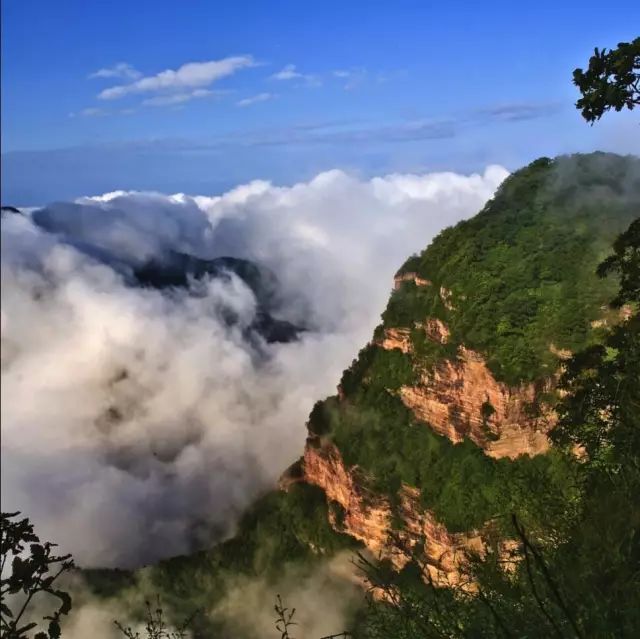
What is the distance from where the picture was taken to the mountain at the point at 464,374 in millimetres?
52719

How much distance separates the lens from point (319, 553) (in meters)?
72.5

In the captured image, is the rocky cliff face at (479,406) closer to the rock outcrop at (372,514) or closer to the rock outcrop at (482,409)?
the rock outcrop at (482,409)

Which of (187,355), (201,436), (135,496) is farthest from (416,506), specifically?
(187,355)

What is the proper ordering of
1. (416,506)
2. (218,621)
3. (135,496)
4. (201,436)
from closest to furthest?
1. (416,506)
2. (218,621)
3. (135,496)
4. (201,436)

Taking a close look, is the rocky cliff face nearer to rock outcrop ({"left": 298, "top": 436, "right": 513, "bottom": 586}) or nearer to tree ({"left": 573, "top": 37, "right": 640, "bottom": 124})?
rock outcrop ({"left": 298, "top": 436, "right": 513, "bottom": 586})

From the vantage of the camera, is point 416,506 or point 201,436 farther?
point 201,436

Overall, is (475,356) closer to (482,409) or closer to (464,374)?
(464,374)

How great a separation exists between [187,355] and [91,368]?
27709 mm

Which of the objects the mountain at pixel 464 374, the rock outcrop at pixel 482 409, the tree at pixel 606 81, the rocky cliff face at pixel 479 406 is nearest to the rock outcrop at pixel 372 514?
the mountain at pixel 464 374

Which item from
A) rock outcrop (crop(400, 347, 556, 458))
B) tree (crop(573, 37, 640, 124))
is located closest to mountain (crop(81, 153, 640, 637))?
rock outcrop (crop(400, 347, 556, 458))

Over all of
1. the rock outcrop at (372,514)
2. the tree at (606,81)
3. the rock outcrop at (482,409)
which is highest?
the tree at (606,81)

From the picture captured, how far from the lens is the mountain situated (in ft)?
173

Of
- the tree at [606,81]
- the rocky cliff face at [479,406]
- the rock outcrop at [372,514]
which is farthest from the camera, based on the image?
the rock outcrop at [372,514]

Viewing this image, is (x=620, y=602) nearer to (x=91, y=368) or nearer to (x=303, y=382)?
(x=303, y=382)
